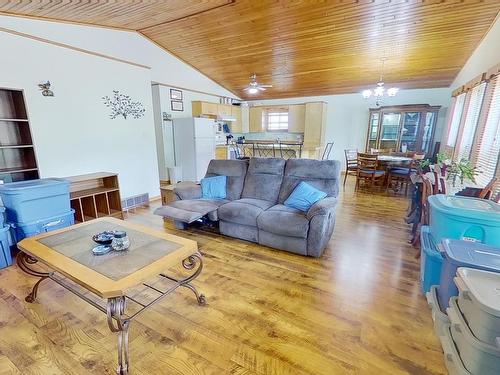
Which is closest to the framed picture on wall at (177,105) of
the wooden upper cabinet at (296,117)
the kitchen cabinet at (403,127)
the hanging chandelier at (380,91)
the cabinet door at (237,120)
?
the cabinet door at (237,120)

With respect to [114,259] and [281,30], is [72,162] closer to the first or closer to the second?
[114,259]

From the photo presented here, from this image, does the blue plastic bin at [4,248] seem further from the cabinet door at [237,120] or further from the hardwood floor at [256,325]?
the cabinet door at [237,120]

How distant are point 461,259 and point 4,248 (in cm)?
380

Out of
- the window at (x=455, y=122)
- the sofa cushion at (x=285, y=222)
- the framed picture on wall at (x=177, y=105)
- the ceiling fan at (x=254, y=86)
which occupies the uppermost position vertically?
the ceiling fan at (x=254, y=86)

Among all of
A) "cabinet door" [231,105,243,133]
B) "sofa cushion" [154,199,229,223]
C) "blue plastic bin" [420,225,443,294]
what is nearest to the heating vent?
"sofa cushion" [154,199,229,223]

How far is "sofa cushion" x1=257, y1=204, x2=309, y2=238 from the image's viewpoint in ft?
8.20

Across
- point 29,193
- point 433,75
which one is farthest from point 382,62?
point 29,193

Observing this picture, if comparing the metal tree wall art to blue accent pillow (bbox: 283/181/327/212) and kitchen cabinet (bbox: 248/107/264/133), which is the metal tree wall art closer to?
blue accent pillow (bbox: 283/181/327/212)

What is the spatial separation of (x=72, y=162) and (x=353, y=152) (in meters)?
6.12

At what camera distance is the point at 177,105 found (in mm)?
5934

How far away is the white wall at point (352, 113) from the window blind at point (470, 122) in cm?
248

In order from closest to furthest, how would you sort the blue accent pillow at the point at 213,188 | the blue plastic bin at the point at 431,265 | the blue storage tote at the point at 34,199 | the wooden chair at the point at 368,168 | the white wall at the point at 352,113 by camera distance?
the blue plastic bin at the point at 431,265, the blue storage tote at the point at 34,199, the blue accent pillow at the point at 213,188, the wooden chair at the point at 368,168, the white wall at the point at 352,113

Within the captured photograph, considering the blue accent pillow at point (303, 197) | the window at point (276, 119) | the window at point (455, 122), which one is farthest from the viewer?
the window at point (276, 119)

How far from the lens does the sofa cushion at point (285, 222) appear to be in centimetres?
250
